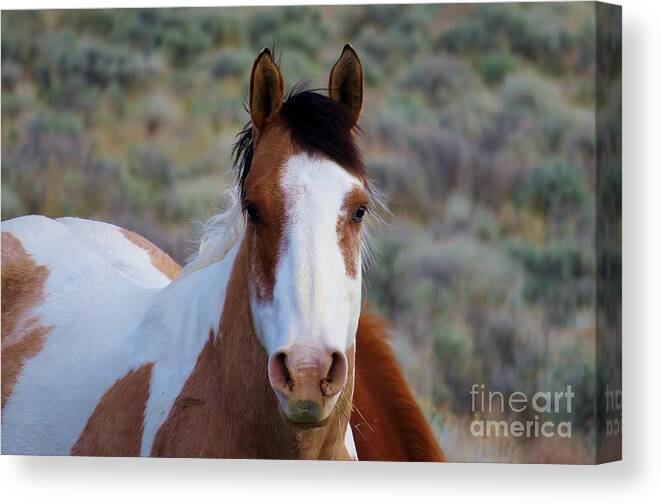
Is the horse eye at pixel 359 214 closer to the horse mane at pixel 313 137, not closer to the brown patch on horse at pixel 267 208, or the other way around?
the horse mane at pixel 313 137

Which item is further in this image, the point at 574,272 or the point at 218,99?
the point at 218,99

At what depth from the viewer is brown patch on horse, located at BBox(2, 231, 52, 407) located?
5.38m

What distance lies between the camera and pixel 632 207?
5.29 m

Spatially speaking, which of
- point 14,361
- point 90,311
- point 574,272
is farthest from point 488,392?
point 14,361

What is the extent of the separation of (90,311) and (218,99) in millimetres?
1173

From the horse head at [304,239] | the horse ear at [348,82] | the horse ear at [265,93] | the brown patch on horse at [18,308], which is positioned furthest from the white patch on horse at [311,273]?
the brown patch on horse at [18,308]

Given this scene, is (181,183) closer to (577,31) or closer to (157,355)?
(157,355)

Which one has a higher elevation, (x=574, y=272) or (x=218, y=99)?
(x=218, y=99)

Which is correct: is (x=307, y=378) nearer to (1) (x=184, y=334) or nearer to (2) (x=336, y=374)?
(2) (x=336, y=374)

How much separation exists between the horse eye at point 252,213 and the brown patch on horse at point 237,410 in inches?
4.5

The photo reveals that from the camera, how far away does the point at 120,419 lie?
4.74 m

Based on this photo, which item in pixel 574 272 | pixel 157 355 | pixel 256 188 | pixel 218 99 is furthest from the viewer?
pixel 218 99

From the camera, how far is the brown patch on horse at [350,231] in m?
4.09

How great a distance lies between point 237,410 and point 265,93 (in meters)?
1.22
